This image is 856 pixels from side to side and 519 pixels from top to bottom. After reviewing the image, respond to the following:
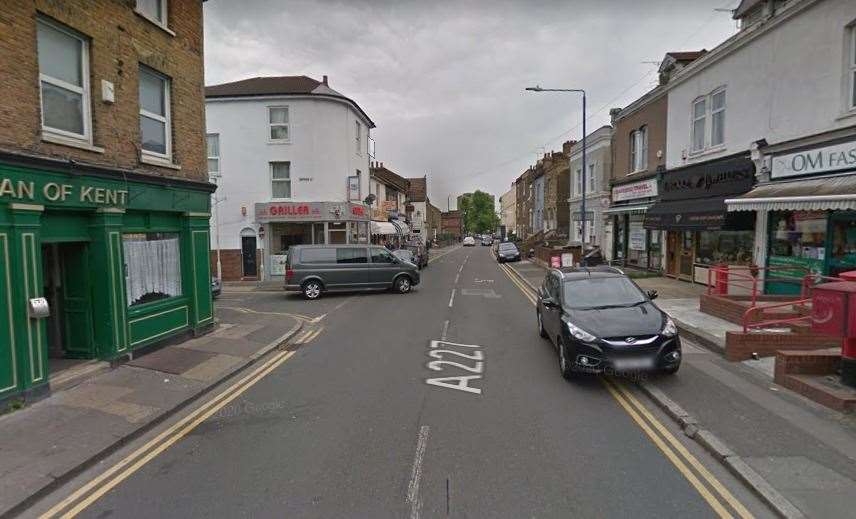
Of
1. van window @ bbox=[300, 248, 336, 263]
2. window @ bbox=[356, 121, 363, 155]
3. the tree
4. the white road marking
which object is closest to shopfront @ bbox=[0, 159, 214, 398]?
the white road marking

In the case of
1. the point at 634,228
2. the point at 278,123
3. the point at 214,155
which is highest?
the point at 278,123

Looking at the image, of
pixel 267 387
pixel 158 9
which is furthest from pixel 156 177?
pixel 267 387

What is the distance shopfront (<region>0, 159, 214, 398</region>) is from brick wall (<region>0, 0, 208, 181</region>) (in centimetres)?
39

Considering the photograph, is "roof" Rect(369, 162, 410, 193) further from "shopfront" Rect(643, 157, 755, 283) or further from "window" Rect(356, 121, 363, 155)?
"shopfront" Rect(643, 157, 755, 283)

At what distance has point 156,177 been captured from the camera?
8.75 m

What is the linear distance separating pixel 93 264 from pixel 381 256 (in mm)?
10713

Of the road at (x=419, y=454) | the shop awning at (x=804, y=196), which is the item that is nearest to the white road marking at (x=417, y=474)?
the road at (x=419, y=454)

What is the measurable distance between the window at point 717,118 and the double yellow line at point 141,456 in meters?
14.6

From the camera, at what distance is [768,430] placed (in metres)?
5.01

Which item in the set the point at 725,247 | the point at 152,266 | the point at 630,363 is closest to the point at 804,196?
the point at 725,247

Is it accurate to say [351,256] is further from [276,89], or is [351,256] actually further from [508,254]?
[508,254]

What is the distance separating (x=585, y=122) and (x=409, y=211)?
116 feet

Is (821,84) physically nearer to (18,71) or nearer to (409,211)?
(18,71)

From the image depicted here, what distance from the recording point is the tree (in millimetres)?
121625
